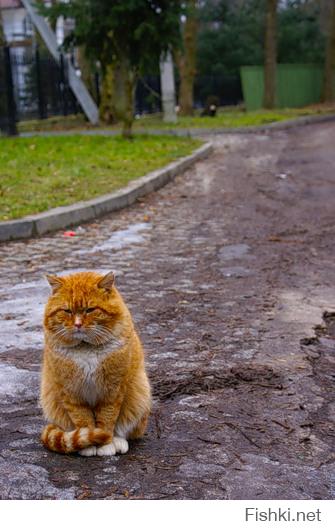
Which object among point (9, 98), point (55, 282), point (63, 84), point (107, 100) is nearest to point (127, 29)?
point (9, 98)

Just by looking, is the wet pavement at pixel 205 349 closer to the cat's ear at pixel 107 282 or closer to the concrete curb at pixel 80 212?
the concrete curb at pixel 80 212

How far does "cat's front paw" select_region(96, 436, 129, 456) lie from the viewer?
3.24 m

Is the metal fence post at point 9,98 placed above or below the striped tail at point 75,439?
above

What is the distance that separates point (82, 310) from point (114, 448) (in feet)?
1.88

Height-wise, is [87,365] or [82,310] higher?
[82,310]

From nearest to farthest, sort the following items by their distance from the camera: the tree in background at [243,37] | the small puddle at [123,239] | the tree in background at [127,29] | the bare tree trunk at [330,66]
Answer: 1. the small puddle at [123,239]
2. the tree in background at [127,29]
3. the bare tree trunk at [330,66]
4. the tree in background at [243,37]

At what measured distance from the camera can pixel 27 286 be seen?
6535 mm

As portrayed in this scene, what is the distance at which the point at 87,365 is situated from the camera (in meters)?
3.17

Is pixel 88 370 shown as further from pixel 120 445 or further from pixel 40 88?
pixel 40 88

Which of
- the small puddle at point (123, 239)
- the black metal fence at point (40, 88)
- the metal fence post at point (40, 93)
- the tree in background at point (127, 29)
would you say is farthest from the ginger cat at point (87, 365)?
the metal fence post at point (40, 93)

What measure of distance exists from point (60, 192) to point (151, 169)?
321 cm

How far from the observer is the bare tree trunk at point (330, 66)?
121 ft

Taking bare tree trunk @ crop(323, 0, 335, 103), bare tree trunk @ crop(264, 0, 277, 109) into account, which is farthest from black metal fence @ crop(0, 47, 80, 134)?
bare tree trunk @ crop(323, 0, 335, 103)

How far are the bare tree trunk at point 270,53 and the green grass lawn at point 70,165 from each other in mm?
14741
